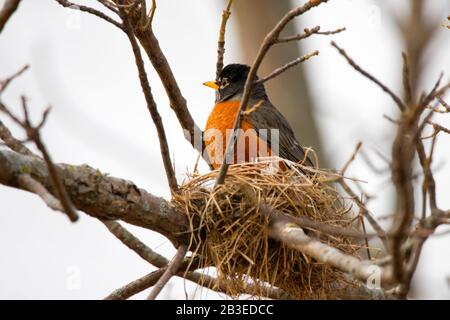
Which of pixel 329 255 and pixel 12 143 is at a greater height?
pixel 12 143

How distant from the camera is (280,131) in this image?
555 centimetres

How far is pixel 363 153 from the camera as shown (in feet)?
10.9

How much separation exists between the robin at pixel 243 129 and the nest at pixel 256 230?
57cm

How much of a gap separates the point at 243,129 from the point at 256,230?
152 centimetres

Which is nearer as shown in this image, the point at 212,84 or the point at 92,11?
the point at 92,11

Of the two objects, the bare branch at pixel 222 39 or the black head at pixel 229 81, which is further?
the black head at pixel 229 81

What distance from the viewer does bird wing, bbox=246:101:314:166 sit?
17.5 ft

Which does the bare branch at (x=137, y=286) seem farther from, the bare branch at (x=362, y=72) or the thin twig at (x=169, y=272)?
the bare branch at (x=362, y=72)

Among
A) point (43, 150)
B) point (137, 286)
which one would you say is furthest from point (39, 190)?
point (137, 286)

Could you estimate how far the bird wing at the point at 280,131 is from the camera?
17.5ft

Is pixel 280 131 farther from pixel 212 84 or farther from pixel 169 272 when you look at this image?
pixel 169 272

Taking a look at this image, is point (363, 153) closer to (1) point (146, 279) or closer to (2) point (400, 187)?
Answer: (2) point (400, 187)

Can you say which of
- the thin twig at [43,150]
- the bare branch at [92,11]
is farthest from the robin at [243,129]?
the thin twig at [43,150]
